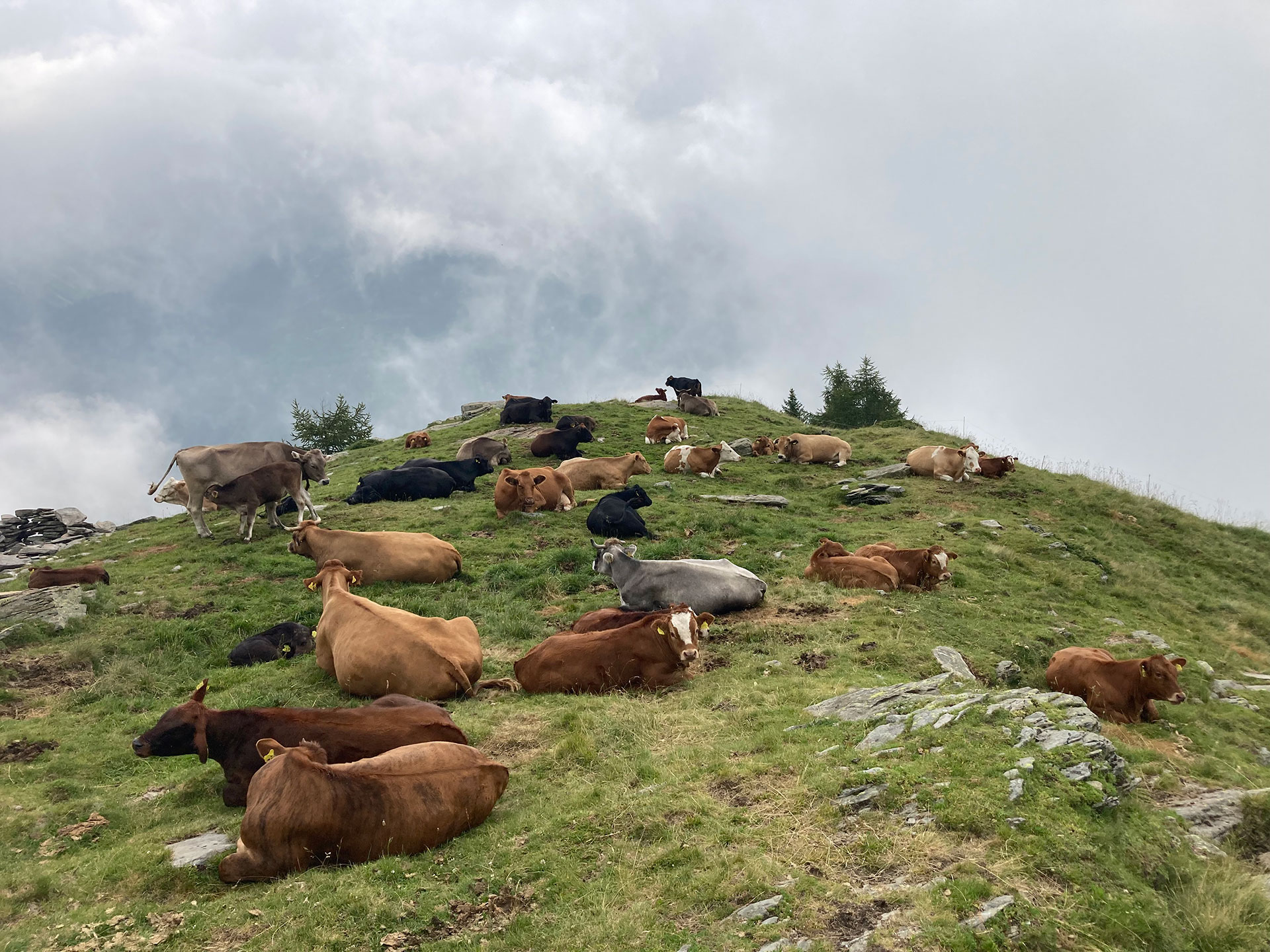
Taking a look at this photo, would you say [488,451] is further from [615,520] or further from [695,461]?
[615,520]

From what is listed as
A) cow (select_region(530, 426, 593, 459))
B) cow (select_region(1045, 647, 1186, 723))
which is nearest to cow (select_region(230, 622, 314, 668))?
cow (select_region(1045, 647, 1186, 723))

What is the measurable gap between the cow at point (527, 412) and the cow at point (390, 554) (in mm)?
18598

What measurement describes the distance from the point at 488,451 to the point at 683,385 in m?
15.9

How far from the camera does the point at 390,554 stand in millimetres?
14047

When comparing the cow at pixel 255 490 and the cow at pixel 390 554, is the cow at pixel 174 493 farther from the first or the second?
the cow at pixel 390 554

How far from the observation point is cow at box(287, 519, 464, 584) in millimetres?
13969

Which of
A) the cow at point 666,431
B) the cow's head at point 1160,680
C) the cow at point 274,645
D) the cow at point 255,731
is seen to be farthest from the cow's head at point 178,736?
the cow at point 666,431

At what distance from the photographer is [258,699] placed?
9.16 meters

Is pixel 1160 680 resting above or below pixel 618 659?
below

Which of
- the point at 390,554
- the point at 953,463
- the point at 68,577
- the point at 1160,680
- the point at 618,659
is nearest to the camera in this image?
the point at 618,659

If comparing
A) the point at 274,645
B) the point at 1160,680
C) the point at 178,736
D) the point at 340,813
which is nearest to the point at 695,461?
the point at 274,645

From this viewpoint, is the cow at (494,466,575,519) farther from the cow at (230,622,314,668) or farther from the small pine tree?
the small pine tree

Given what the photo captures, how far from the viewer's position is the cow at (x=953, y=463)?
2484 cm

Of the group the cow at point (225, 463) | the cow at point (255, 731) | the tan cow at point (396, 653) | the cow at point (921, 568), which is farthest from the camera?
the cow at point (225, 463)
